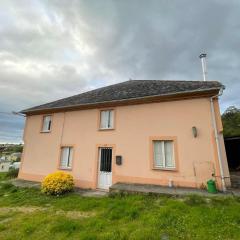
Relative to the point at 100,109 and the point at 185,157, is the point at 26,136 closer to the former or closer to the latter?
the point at 100,109

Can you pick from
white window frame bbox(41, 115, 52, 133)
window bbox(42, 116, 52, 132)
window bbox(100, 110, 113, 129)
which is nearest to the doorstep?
window bbox(100, 110, 113, 129)

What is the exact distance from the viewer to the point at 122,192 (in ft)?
28.8

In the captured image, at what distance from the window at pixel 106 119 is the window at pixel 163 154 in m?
3.40

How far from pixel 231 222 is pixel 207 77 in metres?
10.9

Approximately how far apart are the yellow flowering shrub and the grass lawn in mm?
1367

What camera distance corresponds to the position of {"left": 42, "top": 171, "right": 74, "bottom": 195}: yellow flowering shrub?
9914 millimetres

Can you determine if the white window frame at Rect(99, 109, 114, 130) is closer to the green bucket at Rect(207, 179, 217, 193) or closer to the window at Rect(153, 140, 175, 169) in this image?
the window at Rect(153, 140, 175, 169)

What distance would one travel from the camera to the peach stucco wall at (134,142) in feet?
30.3

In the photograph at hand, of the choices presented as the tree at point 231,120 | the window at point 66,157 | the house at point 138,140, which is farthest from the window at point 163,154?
the tree at point 231,120

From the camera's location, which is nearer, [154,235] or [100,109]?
[154,235]

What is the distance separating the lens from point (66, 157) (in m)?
12.9

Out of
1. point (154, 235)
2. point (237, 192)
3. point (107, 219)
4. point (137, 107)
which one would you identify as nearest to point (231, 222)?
point (154, 235)

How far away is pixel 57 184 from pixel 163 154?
20.6 feet

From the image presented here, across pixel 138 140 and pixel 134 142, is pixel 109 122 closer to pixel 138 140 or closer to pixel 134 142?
pixel 134 142
